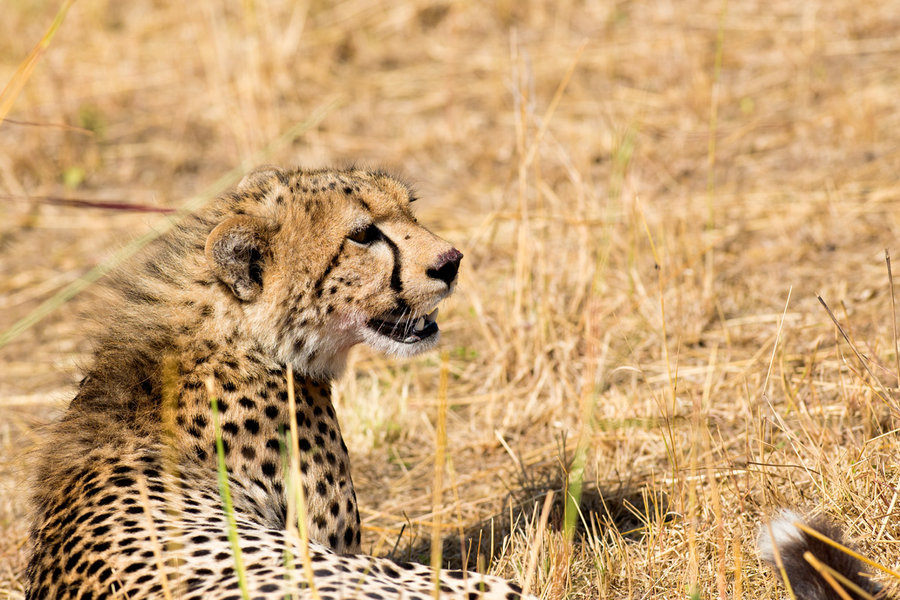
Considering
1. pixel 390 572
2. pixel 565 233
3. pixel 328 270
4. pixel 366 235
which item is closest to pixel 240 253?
pixel 328 270

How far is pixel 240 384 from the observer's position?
279 centimetres

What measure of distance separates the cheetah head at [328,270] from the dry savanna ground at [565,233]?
0.78 feet

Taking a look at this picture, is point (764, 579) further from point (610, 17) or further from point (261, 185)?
point (610, 17)

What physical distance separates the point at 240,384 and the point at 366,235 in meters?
0.55

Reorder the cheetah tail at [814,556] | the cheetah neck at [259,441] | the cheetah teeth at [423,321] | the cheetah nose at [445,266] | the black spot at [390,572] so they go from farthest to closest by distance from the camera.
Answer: the cheetah teeth at [423,321] < the cheetah nose at [445,266] < the cheetah neck at [259,441] < the black spot at [390,572] < the cheetah tail at [814,556]

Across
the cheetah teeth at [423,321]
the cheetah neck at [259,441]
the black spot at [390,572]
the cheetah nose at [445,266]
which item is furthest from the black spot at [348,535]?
the cheetah nose at [445,266]

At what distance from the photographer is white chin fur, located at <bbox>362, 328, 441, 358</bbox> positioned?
3.01 m

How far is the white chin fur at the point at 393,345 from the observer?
9.89ft

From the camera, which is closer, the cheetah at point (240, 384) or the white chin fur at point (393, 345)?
the cheetah at point (240, 384)

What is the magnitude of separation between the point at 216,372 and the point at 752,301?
105 inches

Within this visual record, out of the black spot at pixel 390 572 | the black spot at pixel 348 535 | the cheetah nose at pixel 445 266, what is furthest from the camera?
the cheetah nose at pixel 445 266

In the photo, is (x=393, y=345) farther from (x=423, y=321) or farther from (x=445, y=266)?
(x=445, y=266)

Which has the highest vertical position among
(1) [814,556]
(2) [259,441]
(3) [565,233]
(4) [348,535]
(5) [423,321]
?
(3) [565,233]

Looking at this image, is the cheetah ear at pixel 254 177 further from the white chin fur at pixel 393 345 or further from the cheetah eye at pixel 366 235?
the white chin fur at pixel 393 345
